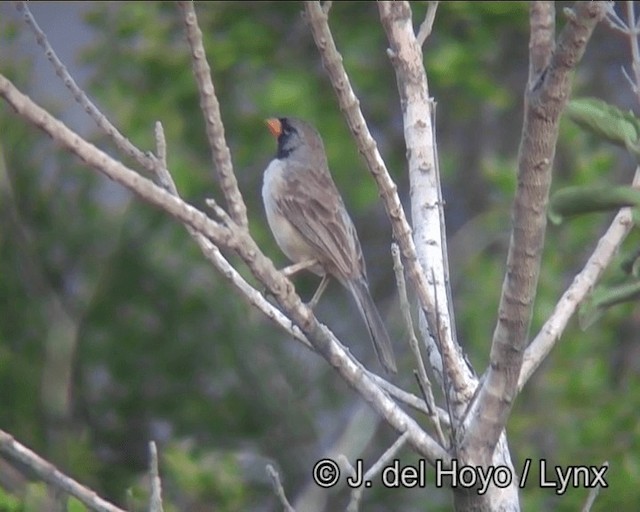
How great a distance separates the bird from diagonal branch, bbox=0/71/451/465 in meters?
2.03

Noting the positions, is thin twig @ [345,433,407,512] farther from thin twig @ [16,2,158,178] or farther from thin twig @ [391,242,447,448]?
thin twig @ [16,2,158,178]

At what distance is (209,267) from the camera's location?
768 cm

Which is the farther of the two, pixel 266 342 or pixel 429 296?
pixel 266 342

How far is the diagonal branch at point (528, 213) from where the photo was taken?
98.3 inches

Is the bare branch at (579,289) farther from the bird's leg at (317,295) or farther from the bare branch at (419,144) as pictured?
the bird's leg at (317,295)

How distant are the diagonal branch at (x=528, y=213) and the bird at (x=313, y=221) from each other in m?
2.17

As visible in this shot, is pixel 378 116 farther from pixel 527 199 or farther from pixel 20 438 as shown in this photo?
pixel 527 199

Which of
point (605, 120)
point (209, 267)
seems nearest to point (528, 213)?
point (605, 120)

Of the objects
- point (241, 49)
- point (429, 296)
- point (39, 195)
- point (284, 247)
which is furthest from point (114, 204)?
point (429, 296)

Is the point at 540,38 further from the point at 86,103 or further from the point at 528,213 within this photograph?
the point at 86,103

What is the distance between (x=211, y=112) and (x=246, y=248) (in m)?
0.33

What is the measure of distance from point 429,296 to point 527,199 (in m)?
0.58

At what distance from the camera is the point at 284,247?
231 inches

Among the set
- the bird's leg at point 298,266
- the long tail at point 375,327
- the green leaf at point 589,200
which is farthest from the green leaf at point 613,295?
the bird's leg at point 298,266
